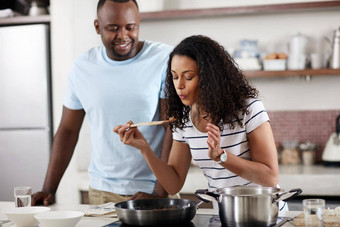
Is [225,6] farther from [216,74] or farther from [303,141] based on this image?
[216,74]

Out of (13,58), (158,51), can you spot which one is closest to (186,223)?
(158,51)

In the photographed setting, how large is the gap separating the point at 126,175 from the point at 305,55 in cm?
205

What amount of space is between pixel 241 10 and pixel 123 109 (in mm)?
1778

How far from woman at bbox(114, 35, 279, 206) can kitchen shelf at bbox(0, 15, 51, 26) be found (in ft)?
7.56

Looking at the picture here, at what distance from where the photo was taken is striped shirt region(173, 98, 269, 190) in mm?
1938

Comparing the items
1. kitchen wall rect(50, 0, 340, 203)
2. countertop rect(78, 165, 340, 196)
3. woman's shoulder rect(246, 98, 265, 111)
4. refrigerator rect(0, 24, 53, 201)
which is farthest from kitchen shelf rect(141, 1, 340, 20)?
woman's shoulder rect(246, 98, 265, 111)

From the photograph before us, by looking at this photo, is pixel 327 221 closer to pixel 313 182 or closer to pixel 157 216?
pixel 157 216

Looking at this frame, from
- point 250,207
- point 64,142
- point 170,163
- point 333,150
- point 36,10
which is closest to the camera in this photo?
point 250,207

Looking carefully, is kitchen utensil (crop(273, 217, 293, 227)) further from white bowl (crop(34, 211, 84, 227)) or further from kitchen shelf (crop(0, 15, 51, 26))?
kitchen shelf (crop(0, 15, 51, 26))

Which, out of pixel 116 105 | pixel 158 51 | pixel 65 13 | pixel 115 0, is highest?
pixel 65 13

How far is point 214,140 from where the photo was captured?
171 centimetres

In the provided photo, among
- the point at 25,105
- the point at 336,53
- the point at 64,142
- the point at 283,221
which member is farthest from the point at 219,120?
the point at 25,105

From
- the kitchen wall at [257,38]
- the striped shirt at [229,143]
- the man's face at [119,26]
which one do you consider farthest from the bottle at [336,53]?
the striped shirt at [229,143]

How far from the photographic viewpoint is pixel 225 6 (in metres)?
4.07
